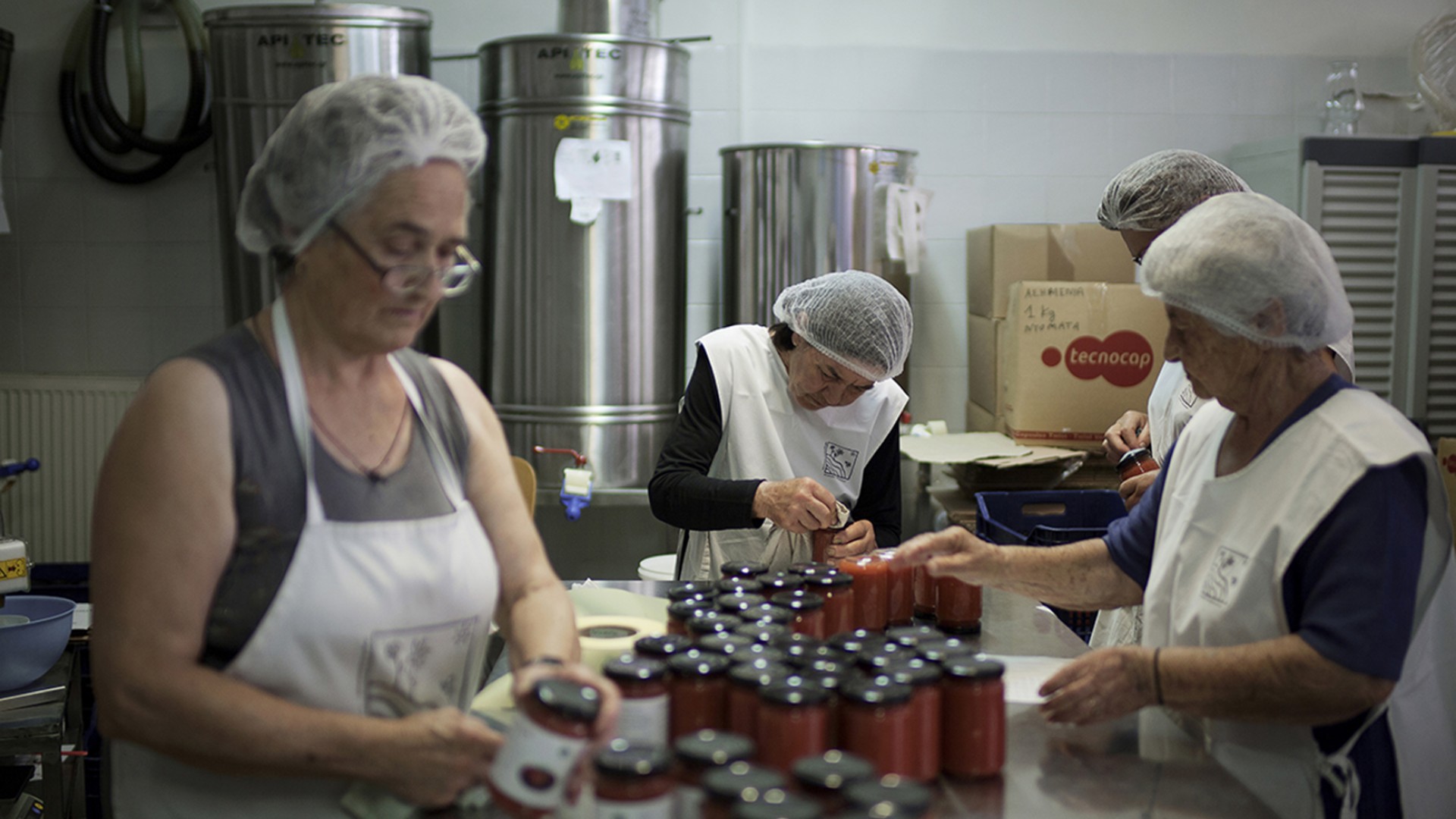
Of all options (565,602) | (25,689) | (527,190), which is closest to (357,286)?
(565,602)

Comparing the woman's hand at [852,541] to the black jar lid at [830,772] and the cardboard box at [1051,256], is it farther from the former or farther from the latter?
the cardboard box at [1051,256]

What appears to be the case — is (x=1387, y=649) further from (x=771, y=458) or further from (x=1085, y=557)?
(x=771, y=458)

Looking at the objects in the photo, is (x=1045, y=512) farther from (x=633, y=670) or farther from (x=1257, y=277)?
(x=633, y=670)

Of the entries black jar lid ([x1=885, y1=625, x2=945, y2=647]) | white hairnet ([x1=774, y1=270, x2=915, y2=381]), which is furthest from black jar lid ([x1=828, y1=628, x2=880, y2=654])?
white hairnet ([x1=774, y1=270, x2=915, y2=381])

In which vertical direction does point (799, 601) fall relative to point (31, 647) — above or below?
above

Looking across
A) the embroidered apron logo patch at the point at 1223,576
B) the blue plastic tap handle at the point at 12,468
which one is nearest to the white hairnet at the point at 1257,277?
the embroidered apron logo patch at the point at 1223,576

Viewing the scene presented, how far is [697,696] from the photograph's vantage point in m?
1.33

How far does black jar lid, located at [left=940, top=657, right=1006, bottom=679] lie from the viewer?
1.34 m

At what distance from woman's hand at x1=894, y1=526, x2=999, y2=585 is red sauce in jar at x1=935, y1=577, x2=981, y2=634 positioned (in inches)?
1.8

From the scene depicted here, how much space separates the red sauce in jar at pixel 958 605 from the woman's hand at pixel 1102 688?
17.1 inches

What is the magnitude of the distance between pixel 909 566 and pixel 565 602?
0.68 meters

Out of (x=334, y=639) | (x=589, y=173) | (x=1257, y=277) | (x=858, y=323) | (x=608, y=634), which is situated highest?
(x=589, y=173)

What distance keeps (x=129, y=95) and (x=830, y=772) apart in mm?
4000

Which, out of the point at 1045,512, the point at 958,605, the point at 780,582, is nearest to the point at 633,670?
the point at 780,582
